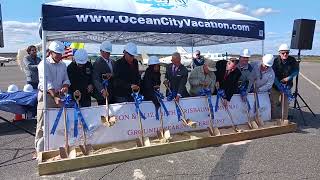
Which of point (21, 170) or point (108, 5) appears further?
point (108, 5)

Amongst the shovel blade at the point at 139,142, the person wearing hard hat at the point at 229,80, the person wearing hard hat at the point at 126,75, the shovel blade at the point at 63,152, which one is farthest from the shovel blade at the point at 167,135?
the shovel blade at the point at 63,152

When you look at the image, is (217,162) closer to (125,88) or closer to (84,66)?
(125,88)

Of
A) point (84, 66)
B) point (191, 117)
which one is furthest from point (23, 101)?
point (191, 117)

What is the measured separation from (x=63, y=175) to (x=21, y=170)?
0.75 metres

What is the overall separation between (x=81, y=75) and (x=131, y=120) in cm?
120

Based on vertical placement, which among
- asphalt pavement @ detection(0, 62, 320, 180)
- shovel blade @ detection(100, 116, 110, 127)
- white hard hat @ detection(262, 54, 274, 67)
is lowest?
asphalt pavement @ detection(0, 62, 320, 180)

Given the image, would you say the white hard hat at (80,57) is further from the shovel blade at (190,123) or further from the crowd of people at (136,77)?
the shovel blade at (190,123)

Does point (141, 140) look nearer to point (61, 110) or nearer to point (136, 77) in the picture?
point (136, 77)

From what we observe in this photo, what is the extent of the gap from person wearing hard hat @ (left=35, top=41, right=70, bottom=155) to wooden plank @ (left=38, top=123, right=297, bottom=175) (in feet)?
1.80

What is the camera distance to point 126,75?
7.46 meters

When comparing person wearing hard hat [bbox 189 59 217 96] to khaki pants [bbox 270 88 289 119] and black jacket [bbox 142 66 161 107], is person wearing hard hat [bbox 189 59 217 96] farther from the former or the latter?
khaki pants [bbox 270 88 289 119]

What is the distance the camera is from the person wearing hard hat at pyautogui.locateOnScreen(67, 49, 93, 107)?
280 inches

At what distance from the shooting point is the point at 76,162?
246 inches

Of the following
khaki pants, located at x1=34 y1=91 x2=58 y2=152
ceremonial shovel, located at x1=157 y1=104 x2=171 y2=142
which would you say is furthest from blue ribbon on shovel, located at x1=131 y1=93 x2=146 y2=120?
khaki pants, located at x1=34 y1=91 x2=58 y2=152
